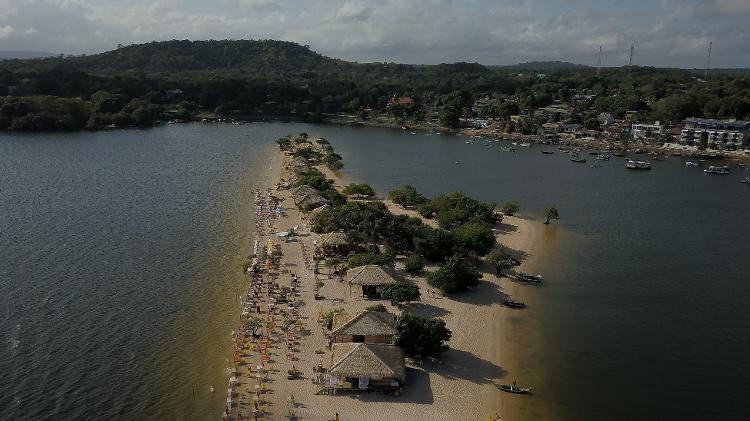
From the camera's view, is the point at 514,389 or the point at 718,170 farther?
the point at 718,170

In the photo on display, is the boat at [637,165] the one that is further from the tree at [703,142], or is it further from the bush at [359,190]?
the bush at [359,190]

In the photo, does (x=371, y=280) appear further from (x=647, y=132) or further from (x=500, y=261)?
(x=647, y=132)

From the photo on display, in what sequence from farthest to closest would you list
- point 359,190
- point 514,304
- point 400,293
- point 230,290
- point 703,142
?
point 703,142 < point 359,190 < point 230,290 < point 514,304 < point 400,293

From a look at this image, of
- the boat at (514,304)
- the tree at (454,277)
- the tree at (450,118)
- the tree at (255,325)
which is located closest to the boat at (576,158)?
the tree at (450,118)

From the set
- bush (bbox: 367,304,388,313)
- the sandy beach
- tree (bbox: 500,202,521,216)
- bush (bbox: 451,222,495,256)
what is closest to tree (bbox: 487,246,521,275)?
the sandy beach

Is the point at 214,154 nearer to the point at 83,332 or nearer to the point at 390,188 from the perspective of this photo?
the point at 390,188

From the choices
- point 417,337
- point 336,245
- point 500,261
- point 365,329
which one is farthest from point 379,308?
point 500,261
